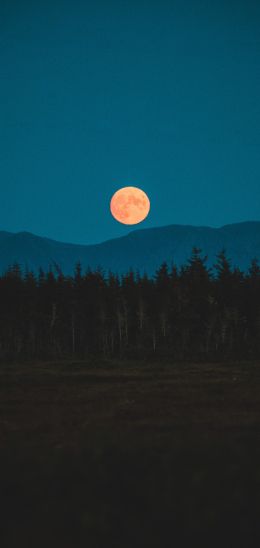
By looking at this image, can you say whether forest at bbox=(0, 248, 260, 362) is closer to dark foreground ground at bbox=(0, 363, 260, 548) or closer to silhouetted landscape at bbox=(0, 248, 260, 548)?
silhouetted landscape at bbox=(0, 248, 260, 548)

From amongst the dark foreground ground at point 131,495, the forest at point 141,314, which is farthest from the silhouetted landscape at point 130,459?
the forest at point 141,314

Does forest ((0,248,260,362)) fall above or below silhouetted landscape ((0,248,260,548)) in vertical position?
above

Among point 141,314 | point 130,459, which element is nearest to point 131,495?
point 130,459

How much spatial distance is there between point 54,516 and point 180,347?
82104mm

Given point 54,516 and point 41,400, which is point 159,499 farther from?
point 41,400

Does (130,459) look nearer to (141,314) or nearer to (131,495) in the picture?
(131,495)

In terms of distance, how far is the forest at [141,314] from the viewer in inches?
3258

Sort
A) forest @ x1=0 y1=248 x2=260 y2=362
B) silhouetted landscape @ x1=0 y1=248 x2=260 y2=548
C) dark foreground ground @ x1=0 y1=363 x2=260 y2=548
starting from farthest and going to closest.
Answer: forest @ x1=0 y1=248 x2=260 y2=362 < silhouetted landscape @ x1=0 y1=248 x2=260 y2=548 < dark foreground ground @ x1=0 y1=363 x2=260 y2=548

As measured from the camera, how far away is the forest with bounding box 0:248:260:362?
8275 cm

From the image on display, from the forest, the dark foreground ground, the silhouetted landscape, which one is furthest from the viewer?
the forest

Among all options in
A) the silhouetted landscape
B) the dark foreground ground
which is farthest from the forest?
the dark foreground ground

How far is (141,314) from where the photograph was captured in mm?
83188

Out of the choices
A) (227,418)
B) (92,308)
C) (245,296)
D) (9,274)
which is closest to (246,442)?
(227,418)

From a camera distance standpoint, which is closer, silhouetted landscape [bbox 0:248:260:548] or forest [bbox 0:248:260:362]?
silhouetted landscape [bbox 0:248:260:548]
